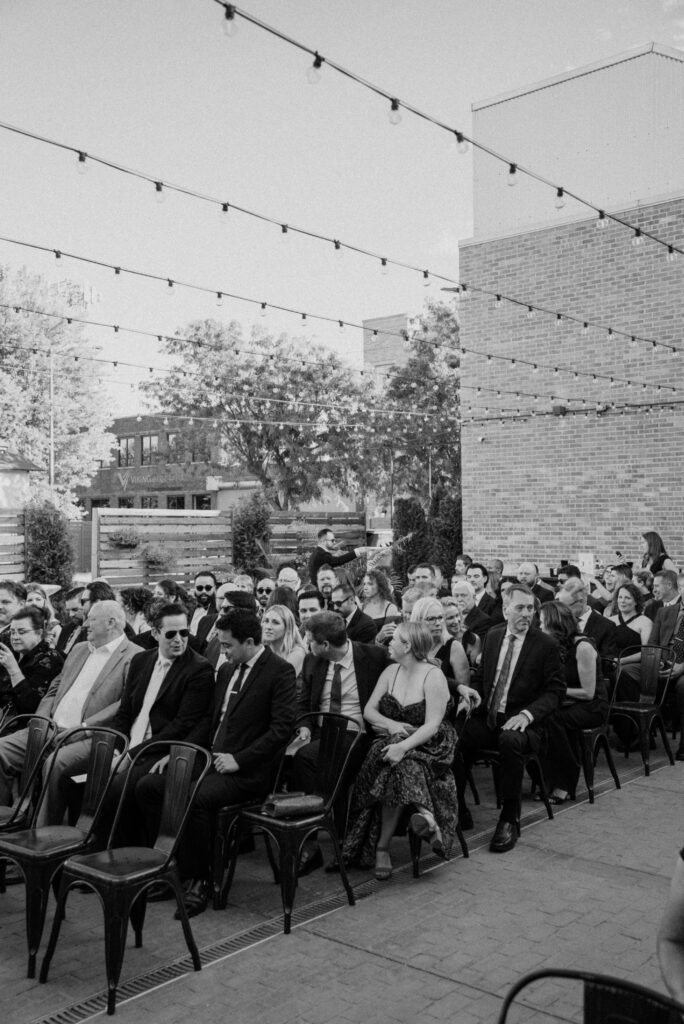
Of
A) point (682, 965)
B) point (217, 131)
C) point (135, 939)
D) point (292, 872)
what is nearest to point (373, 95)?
point (217, 131)

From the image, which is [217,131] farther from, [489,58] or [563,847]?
[563,847]

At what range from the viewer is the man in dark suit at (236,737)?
182 inches

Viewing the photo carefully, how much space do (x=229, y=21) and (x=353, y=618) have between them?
4174mm

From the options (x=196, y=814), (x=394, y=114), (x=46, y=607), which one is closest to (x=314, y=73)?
(x=394, y=114)

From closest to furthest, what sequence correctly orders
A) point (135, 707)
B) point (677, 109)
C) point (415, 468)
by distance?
1. point (135, 707)
2. point (677, 109)
3. point (415, 468)

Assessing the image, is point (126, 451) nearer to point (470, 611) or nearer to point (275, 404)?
point (275, 404)

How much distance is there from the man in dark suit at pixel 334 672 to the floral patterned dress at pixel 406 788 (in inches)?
15.9

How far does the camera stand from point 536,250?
51.4ft

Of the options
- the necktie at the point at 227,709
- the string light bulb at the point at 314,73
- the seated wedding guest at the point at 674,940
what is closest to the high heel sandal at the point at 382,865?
the necktie at the point at 227,709

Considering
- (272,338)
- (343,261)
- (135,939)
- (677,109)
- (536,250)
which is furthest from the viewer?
(272,338)

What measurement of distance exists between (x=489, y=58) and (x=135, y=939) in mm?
8584

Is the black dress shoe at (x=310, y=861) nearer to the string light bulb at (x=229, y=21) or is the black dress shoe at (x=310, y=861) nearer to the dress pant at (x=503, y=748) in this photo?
→ the dress pant at (x=503, y=748)

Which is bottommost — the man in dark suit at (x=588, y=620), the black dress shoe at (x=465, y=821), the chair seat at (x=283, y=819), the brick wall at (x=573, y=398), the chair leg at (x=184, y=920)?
the black dress shoe at (x=465, y=821)

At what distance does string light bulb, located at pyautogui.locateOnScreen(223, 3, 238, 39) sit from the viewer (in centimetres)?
473
